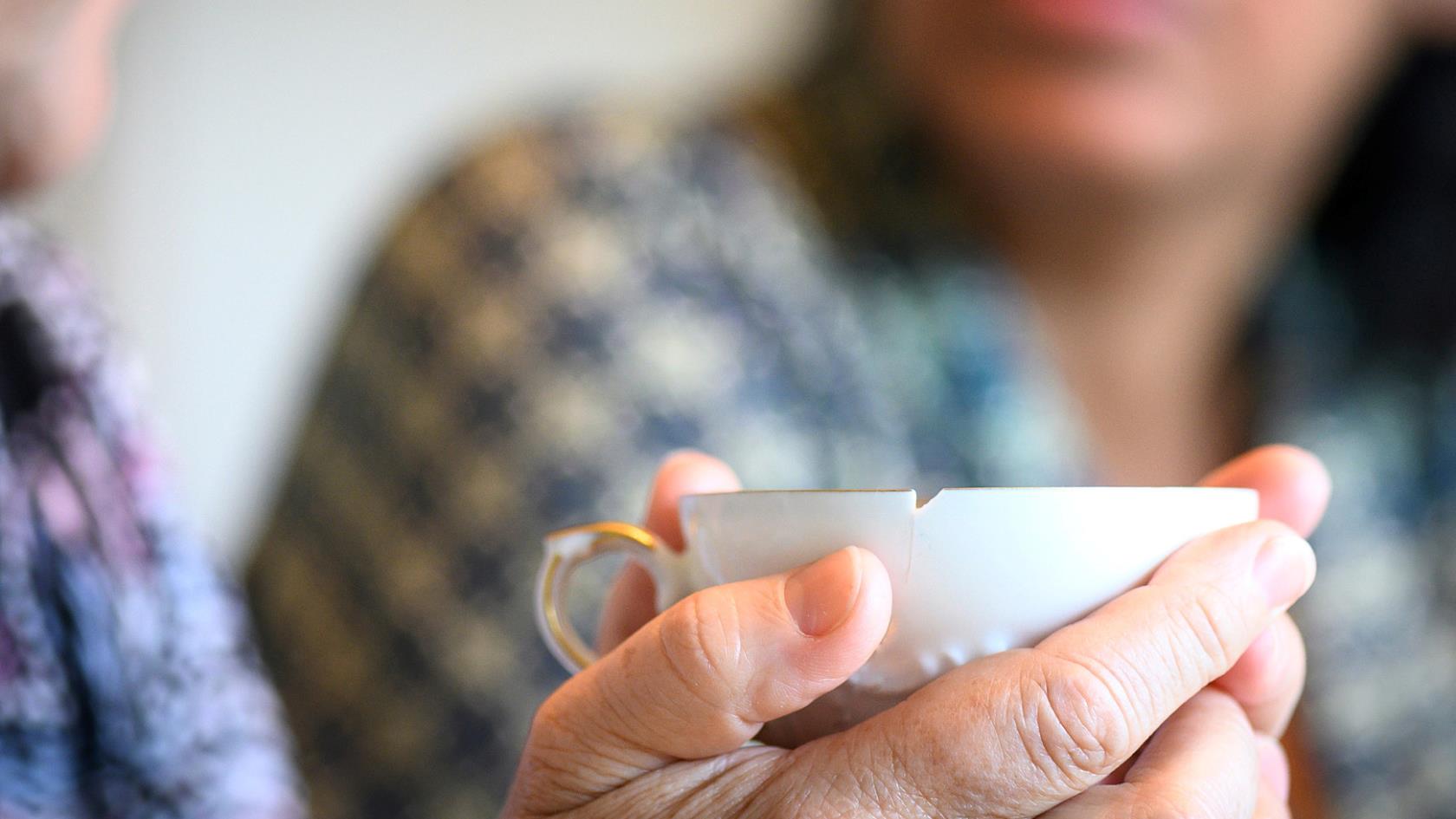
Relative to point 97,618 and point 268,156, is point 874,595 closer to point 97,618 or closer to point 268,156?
point 97,618

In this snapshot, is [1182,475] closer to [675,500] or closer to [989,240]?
[989,240]

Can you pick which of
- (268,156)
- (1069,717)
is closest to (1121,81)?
(1069,717)

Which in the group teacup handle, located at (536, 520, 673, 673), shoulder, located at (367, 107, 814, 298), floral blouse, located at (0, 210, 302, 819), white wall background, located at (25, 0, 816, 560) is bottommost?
teacup handle, located at (536, 520, 673, 673)

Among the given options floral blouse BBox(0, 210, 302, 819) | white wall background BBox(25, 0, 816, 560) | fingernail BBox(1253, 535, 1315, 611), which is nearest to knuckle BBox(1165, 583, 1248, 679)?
fingernail BBox(1253, 535, 1315, 611)

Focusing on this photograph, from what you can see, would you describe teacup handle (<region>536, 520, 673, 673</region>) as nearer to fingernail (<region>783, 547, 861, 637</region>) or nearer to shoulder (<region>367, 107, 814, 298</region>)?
fingernail (<region>783, 547, 861, 637</region>)

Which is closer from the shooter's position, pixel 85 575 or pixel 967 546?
pixel 967 546

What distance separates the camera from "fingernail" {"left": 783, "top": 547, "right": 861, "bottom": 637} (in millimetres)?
433

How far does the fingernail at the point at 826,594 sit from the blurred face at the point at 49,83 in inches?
19.1

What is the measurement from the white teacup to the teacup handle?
39 millimetres

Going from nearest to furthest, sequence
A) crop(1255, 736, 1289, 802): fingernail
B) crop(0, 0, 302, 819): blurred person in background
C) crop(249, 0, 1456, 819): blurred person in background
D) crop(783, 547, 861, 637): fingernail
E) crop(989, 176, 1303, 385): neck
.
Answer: crop(783, 547, 861, 637): fingernail → crop(1255, 736, 1289, 802): fingernail → crop(0, 0, 302, 819): blurred person in background → crop(249, 0, 1456, 819): blurred person in background → crop(989, 176, 1303, 385): neck

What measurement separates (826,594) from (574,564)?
0.15m

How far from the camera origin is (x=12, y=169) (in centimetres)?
72

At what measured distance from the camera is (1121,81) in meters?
1.21

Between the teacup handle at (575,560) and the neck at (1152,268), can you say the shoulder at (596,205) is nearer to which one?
the neck at (1152,268)
